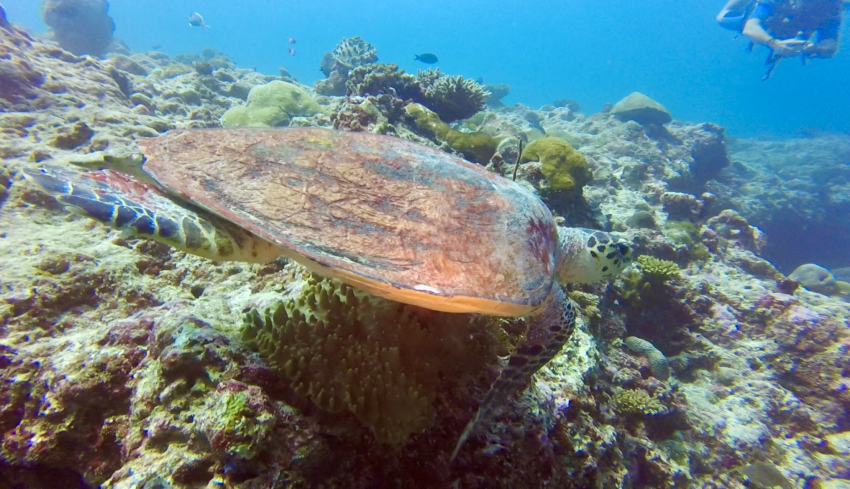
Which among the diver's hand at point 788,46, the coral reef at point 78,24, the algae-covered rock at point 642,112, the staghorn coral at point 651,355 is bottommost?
the staghorn coral at point 651,355

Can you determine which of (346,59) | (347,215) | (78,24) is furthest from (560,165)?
(78,24)

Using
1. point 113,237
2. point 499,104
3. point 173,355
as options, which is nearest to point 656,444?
point 173,355

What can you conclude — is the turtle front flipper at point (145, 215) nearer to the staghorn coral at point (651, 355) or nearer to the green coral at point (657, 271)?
the staghorn coral at point (651, 355)

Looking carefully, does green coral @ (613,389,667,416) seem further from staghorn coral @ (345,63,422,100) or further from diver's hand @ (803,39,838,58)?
diver's hand @ (803,39,838,58)

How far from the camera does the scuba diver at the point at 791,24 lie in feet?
40.5

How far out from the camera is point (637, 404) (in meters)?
3.64

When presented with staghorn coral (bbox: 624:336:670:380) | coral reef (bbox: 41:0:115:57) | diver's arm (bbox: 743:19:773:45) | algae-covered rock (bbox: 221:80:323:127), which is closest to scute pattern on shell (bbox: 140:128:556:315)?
staghorn coral (bbox: 624:336:670:380)

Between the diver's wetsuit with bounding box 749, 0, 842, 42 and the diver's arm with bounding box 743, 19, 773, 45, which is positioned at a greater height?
the diver's wetsuit with bounding box 749, 0, 842, 42

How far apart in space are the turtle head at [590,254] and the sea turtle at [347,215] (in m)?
0.84

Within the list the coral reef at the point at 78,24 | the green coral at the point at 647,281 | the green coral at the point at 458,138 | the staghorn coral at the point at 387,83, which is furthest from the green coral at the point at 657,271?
the coral reef at the point at 78,24

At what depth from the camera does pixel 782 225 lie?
497 inches

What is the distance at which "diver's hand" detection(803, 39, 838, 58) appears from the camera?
12.1m

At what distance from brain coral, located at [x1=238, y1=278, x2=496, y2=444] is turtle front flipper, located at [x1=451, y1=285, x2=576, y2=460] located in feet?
0.87

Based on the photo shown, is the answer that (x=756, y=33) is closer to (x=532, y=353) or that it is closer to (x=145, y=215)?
(x=532, y=353)
